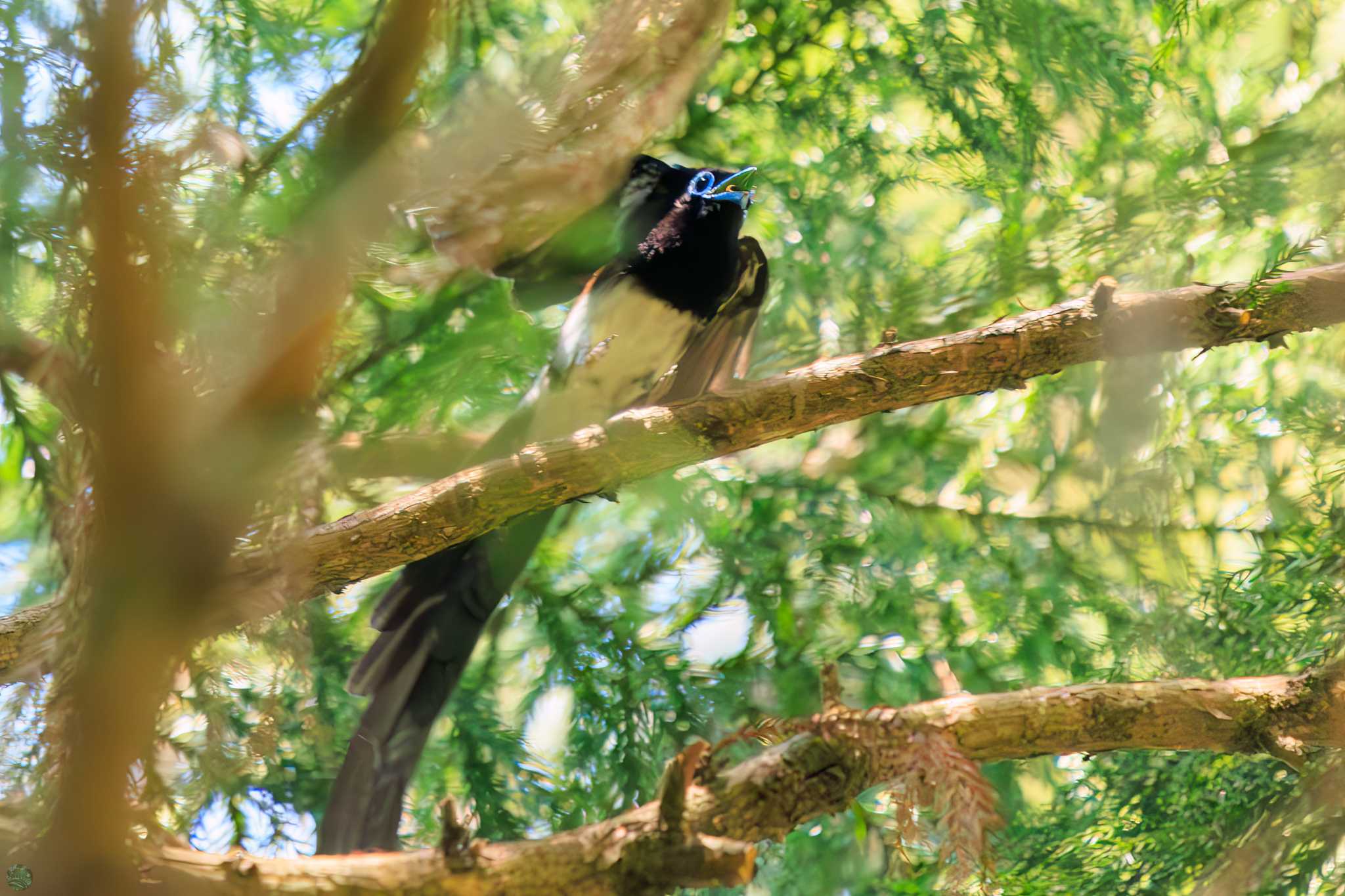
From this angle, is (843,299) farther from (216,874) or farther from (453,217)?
(216,874)

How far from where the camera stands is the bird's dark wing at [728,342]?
2.26m

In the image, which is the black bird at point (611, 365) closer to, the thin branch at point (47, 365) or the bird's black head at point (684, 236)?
the bird's black head at point (684, 236)

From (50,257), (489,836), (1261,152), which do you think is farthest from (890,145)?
(50,257)

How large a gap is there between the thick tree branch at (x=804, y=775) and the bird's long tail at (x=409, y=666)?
1.69 feet

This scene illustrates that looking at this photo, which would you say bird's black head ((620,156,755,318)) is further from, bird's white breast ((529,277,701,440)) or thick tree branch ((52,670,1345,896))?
thick tree branch ((52,670,1345,896))

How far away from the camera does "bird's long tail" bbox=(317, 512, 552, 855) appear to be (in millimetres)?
1606

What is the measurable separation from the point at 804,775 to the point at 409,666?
0.86 metres

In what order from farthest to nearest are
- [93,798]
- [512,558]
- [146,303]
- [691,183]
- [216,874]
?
[691,183] → [512,558] → [216,874] → [93,798] → [146,303]

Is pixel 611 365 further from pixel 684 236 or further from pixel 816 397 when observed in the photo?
pixel 816 397

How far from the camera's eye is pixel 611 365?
88.9 inches

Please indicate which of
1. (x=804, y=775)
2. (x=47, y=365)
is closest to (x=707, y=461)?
(x=804, y=775)

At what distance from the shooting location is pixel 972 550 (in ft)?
6.48

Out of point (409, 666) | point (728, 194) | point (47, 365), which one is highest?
point (728, 194)

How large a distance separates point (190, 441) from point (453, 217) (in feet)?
1.15
